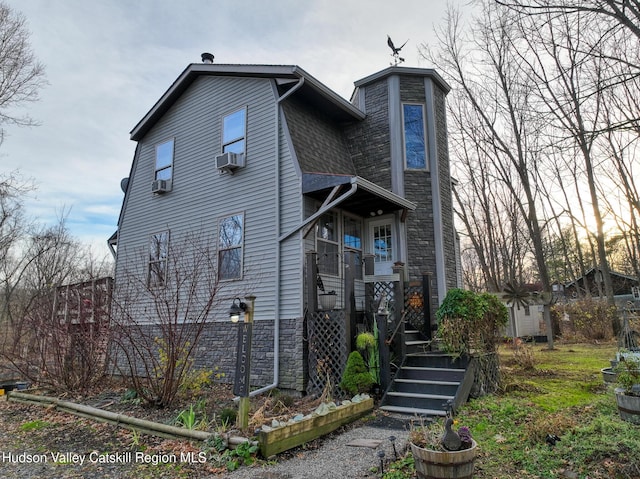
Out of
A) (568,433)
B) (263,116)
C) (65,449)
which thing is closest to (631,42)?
(568,433)

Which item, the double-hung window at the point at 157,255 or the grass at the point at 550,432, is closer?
the grass at the point at 550,432

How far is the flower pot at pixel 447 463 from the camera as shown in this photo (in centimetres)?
319

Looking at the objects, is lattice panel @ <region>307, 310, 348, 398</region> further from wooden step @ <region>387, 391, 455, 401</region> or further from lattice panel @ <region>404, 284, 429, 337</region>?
lattice panel @ <region>404, 284, 429, 337</region>

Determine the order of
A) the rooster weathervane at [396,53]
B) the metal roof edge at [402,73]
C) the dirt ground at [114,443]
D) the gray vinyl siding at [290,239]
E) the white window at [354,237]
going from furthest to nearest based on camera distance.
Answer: the rooster weathervane at [396,53], the metal roof edge at [402,73], the white window at [354,237], the gray vinyl siding at [290,239], the dirt ground at [114,443]

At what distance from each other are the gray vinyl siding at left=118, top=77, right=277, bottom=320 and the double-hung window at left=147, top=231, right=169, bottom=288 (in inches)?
10.3

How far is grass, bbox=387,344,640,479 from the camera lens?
3483 mm

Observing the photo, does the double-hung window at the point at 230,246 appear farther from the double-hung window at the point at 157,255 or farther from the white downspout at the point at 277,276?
the double-hung window at the point at 157,255

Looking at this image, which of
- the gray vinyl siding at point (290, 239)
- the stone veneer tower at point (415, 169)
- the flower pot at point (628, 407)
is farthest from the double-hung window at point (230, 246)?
the flower pot at point (628, 407)

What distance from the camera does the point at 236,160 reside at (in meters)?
9.13

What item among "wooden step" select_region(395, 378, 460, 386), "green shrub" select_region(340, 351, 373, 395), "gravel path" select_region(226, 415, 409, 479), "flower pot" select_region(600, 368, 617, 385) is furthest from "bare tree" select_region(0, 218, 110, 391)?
"flower pot" select_region(600, 368, 617, 385)

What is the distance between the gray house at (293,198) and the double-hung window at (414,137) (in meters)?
0.04

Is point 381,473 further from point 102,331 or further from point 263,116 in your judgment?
point 263,116

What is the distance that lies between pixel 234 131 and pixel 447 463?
846 cm

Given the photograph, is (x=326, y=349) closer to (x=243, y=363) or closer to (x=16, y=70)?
(x=243, y=363)
